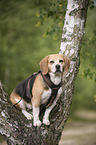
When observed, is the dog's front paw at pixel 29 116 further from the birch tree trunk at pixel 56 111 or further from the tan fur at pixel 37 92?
the tan fur at pixel 37 92

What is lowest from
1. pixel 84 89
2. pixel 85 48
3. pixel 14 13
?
pixel 84 89

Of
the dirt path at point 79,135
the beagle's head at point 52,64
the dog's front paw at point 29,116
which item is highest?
the beagle's head at point 52,64

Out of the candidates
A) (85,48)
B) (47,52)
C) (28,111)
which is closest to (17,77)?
(47,52)

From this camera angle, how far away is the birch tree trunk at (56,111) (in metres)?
2.96

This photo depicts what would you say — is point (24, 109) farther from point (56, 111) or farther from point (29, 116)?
point (56, 111)

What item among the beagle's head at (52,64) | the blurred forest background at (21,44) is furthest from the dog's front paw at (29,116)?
the blurred forest background at (21,44)

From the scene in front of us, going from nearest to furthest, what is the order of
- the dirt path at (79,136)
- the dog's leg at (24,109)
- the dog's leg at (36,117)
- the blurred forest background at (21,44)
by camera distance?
1. the dog's leg at (36,117)
2. the dog's leg at (24,109)
3. the dirt path at (79,136)
4. the blurred forest background at (21,44)

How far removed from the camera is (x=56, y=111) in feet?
11.0

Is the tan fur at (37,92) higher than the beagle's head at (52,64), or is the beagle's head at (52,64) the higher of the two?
the beagle's head at (52,64)

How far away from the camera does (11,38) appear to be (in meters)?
19.3

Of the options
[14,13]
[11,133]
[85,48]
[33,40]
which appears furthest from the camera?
[33,40]

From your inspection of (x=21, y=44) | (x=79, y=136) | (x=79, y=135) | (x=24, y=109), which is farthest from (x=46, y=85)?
(x=21, y=44)

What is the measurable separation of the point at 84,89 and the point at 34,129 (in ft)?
69.5

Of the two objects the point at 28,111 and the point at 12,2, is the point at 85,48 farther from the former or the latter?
the point at 12,2
